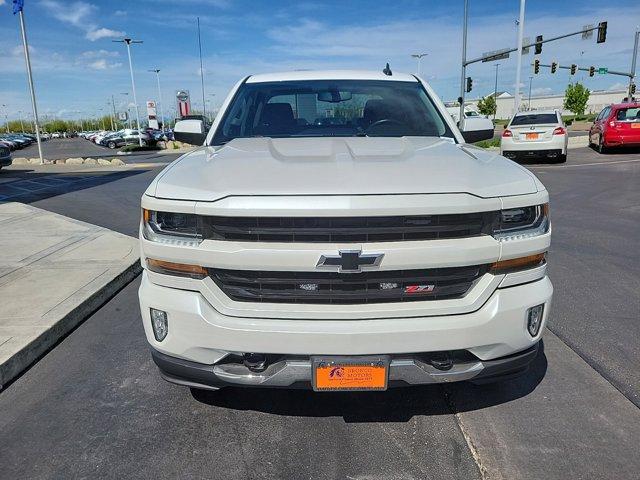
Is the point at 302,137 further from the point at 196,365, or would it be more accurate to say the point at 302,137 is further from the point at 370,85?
the point at 196,365

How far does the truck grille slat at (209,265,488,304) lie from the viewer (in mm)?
2234

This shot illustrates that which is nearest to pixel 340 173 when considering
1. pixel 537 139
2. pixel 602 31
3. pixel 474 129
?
pixel 474 129

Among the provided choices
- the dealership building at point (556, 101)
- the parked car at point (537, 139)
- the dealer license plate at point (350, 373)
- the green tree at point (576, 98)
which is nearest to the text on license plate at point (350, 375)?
the dealer license plate at point (350, 373)

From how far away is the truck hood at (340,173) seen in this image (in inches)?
88.0

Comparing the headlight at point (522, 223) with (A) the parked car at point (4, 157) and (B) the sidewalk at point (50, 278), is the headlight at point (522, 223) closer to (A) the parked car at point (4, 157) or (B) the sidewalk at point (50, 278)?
(B) the sidewalk at point (50, 278)

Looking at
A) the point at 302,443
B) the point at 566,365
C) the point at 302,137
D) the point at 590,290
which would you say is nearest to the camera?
the point at 302,443

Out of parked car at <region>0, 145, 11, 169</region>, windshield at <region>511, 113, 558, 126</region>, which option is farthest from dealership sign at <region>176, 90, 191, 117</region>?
windshield at <region>511, 113, 558, 126</region>

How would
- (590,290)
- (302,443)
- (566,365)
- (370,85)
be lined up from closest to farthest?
(302,443) < (566,365) < (370,85) < (590,290)

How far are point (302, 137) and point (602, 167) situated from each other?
13.5m

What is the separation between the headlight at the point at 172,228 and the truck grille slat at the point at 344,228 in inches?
2.6

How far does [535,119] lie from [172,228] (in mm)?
15784

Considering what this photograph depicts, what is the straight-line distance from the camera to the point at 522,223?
7.88 feet

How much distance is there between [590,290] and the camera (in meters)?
4.64

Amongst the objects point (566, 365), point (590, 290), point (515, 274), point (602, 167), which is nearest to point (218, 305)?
point (515, 274)
